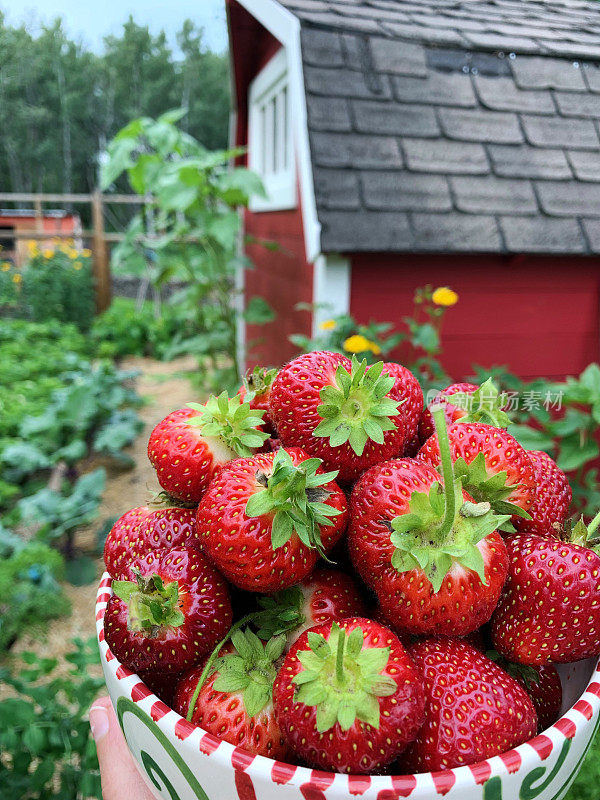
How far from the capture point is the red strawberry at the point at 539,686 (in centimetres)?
64

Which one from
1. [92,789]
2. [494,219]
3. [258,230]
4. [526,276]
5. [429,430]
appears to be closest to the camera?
[429,430]

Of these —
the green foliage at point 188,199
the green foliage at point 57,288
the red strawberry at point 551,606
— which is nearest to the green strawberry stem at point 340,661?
the red strawberry at point 551,606

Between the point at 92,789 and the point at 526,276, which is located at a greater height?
the point at 526,276

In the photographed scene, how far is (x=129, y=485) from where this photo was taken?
12.0 feet

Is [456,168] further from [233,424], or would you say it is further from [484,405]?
[233,424]

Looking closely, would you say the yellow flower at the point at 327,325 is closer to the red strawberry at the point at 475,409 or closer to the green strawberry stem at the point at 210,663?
the red strawberry at the point at 475,409

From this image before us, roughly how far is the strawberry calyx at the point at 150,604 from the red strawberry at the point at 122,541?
9cm

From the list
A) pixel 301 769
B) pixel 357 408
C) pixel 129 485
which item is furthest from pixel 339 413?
pixel 129 485

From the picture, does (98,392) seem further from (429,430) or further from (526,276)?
(429,430)

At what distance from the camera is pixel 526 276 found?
8.18 feet

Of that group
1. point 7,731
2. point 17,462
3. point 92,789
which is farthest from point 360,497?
point 17,462

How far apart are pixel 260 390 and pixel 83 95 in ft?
24.2

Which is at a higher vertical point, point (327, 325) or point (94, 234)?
point (94, 234)

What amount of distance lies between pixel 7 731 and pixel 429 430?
1.08 m
